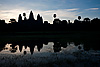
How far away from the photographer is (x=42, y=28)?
101m

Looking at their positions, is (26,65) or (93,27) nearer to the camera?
(26,65)

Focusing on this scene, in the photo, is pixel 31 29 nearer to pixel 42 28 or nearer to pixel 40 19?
pixel 42 28

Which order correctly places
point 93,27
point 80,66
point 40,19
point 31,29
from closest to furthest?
point 80,66 < point 93,27 < point 31,29 < point 40,19

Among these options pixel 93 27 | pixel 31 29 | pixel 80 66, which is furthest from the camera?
pixel 31 29

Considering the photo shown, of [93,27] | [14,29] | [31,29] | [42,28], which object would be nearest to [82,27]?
[93,27]

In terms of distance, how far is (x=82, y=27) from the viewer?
319 feet

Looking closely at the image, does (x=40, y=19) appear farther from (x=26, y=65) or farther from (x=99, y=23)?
(x=26, y=65)

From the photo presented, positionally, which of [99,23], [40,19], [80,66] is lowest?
[80,66]

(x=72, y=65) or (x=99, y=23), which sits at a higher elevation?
(x=99, y=23)

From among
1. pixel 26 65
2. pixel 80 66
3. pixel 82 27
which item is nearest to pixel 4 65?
pixel 26 65

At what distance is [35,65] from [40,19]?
5649 inches

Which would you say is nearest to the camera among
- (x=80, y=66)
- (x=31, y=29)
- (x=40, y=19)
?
(x=80, y=66)

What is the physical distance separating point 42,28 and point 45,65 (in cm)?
9061

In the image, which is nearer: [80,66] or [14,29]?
[80,66]
